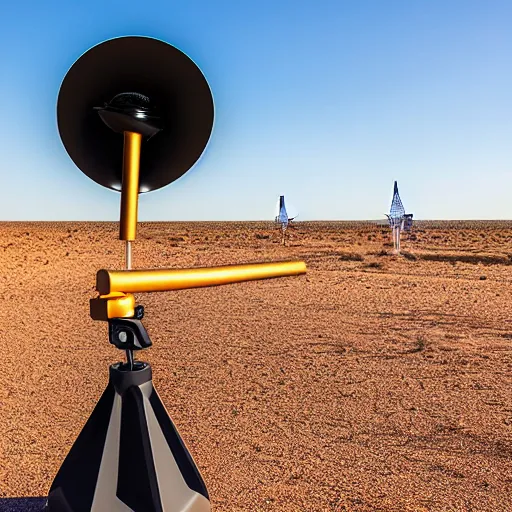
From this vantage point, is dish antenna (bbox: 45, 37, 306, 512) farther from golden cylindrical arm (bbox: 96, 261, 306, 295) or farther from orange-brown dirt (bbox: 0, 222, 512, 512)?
orange-brown dirt (bbox: 0, 222, 512, 512)

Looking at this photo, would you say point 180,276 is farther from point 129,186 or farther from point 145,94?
point 145,94

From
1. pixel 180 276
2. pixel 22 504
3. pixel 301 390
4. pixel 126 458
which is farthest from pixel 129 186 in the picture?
pixel 301 390

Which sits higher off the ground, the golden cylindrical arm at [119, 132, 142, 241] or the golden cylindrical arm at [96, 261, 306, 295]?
the golden cylindrical arm at [119, 132, 142, 241]

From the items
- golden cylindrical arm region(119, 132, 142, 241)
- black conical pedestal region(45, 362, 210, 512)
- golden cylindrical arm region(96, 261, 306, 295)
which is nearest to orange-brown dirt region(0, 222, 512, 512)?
black conical pedestal region(45, 362, 210, 512)

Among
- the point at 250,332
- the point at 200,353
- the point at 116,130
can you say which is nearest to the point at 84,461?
the point at 116,130

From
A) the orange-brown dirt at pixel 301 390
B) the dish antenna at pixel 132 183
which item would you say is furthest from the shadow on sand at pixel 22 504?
the dish antenna at pixel 132 183

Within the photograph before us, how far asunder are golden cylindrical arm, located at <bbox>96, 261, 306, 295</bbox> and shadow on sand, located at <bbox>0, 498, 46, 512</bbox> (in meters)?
2.24

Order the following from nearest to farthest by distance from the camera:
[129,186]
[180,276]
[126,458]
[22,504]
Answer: [180,276] → [129,186] → [126,458] → [22,504]

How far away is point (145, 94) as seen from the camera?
1.93 m

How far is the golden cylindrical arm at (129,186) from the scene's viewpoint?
Answer: 70.0 inches

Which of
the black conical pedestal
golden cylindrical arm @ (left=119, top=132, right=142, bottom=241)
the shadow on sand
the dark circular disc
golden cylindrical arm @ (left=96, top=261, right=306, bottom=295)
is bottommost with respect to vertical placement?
the shadow on sand

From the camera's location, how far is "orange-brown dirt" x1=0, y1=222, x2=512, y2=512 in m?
3.54

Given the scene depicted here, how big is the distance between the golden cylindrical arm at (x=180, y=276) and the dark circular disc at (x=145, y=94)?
0.51m

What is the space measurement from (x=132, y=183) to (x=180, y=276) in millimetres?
358
